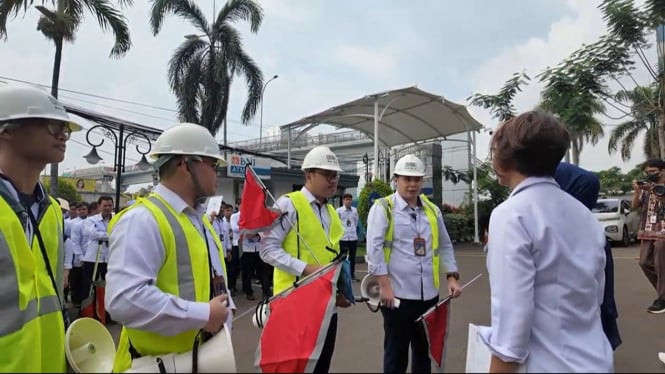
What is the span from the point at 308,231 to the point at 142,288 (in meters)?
1.74

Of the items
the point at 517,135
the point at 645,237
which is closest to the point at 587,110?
the point at 645,237

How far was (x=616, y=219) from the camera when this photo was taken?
16391mm

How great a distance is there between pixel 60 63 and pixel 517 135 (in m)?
13.3

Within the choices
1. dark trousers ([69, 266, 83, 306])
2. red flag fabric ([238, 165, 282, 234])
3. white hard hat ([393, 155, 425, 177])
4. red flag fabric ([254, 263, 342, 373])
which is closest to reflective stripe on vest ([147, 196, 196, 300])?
red flag fabric ([254, 263, 342, 373])

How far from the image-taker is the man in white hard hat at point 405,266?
3.54m

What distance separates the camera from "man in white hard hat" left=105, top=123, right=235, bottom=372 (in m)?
1.74

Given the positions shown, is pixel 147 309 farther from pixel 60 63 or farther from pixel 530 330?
pixel 60 63

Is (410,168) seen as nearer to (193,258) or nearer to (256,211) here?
(256,211)

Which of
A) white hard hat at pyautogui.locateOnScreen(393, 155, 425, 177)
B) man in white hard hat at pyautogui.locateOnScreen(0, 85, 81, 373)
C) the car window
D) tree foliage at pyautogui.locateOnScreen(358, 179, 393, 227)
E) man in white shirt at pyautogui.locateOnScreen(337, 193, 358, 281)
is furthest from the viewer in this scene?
the car window

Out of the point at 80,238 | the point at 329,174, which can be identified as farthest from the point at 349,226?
the point at 329,174

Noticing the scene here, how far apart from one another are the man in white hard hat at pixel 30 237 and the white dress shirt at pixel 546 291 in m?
1.66

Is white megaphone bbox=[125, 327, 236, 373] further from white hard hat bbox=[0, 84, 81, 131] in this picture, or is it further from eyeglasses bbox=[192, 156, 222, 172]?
white hard hat bbox=[0, 84, 81, 131]

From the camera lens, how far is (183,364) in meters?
1.71

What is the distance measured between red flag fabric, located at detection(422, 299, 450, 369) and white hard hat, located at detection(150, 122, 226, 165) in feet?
6.76
